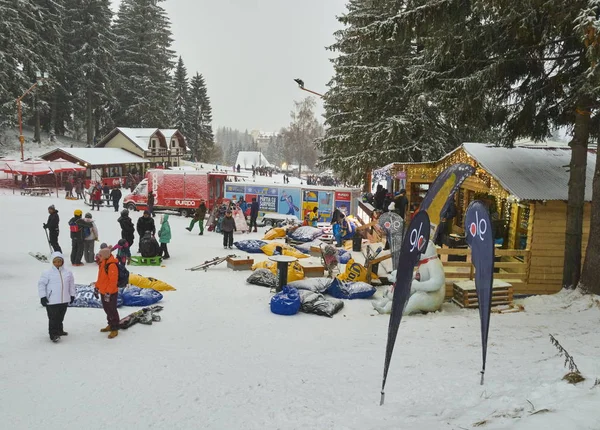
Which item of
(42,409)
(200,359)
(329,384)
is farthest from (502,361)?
(42,409)

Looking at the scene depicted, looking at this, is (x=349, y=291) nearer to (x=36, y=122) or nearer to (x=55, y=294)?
(x=55, y=294)

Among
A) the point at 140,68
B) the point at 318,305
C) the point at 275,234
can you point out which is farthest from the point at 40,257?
the point at 140,68

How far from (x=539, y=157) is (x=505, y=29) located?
4.65 metres

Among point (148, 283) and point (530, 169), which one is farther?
point (530, 169)

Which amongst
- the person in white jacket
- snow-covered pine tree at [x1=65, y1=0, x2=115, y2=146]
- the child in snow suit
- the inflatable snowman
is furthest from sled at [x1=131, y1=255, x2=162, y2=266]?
snow-covered pine tree at [x1=65, y1=0, x2=115, y2=146]

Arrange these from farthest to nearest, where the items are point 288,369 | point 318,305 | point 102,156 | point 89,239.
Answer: point 102,156
point 89,239
point 318,305
point 288,369

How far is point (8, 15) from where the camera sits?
3934cm

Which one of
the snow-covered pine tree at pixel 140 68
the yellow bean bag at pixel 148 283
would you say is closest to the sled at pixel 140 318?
the yellow bean bag at pixel 148 283

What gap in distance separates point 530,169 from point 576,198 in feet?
7.01

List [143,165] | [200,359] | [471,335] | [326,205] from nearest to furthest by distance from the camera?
[200,359]
[471,335]
[326,205]
[143,165]

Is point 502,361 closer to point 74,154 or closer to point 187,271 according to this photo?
point 187,271

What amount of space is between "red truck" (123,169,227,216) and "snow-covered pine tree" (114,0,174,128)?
110 feet

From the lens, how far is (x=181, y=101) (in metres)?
66.7

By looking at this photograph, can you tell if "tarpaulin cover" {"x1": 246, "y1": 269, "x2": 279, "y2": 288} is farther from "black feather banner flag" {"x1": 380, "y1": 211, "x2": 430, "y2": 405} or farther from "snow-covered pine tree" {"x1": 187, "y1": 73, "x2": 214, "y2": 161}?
"snow-covered pine tree" {"x1": 187, "y1": 73, "x2": 214, "y2": 161}
